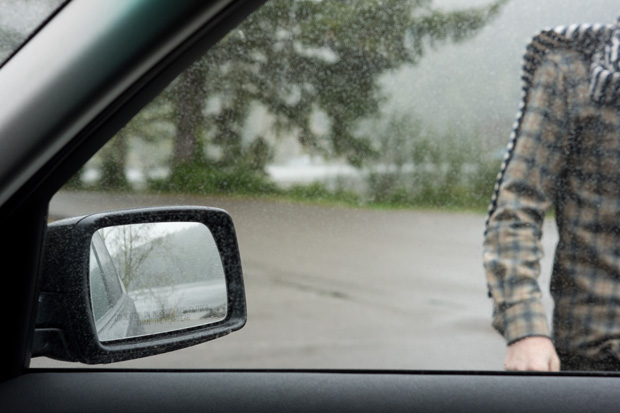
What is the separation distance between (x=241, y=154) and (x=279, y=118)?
0.47ft

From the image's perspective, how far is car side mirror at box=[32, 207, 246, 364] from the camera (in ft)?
5.14

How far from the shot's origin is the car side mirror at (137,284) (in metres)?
1.57

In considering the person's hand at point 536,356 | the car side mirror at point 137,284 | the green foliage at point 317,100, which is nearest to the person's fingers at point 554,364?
the person's hand at point 536,356

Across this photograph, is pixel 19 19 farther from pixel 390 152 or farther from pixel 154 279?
pixel 390 152

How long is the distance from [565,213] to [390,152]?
0.48 metres

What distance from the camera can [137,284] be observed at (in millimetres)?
1699

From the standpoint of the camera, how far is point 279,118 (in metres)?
1.91

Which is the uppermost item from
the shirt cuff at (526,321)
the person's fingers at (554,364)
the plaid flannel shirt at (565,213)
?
the plaid flannel shirt at (565,213)

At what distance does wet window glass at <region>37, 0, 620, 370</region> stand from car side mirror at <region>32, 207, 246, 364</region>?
7.0 inches

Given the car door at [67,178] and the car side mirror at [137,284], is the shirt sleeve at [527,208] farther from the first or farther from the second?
the car side mirror at [137,284]

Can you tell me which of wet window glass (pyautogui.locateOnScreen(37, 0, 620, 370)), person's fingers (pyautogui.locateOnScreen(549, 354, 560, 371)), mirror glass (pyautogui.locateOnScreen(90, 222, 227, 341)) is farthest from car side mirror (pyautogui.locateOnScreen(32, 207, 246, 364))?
person's fingers (pyautogui.locateOnScreen(549, 354, 560, 371))

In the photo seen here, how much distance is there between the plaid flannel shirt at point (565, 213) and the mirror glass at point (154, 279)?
2.56 feet

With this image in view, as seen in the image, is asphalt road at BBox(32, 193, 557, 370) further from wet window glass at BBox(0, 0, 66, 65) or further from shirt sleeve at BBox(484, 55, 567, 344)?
wet window glass at BBox(0, 0, 66, 65)

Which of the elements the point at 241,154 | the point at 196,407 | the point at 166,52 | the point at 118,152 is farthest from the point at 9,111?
the point at 196,407
